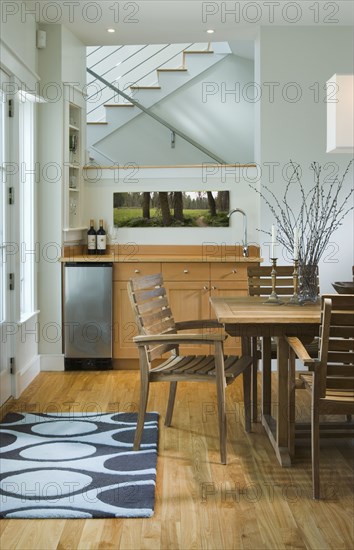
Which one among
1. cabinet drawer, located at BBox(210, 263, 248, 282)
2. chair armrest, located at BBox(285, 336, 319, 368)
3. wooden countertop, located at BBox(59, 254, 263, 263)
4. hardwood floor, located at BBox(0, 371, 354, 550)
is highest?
wooden countertop, located at BBox(59, 254, 263, 263)

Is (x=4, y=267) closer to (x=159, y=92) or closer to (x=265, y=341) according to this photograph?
(x=265, y=341)

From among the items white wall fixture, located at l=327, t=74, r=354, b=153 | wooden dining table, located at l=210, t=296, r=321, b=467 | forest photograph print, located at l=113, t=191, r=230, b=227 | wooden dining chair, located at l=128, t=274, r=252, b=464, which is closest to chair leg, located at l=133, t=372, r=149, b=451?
wooden dining chair, located at l=128, t=274, r=252, b=464

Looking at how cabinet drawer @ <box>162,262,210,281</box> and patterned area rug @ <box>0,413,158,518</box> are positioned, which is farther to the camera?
cabinet drawer @ <box>162,262,210,281</box>

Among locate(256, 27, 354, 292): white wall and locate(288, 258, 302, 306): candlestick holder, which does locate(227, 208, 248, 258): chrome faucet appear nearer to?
locate(256, 27, 354, 292): white wall

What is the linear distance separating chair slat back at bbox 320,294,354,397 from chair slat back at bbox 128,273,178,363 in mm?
1097

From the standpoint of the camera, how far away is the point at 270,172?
643 centimetres

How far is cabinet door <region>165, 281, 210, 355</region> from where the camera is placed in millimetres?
6352

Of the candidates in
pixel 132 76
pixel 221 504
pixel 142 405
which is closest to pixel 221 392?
pixel 142 405

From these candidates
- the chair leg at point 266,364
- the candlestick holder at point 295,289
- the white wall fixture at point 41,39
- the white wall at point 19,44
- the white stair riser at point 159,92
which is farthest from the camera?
the white stair riser at point 159,92

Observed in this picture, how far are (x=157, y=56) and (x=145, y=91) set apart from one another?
1.66ft

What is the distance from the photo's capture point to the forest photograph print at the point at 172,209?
6.83 meters

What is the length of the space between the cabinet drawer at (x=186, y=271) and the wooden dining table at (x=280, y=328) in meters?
1.96

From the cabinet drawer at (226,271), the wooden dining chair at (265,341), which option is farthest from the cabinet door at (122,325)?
the wooden dining chair at (265,341)

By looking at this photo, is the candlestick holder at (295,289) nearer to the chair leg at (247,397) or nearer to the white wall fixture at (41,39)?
the chair leg at (247,397)
